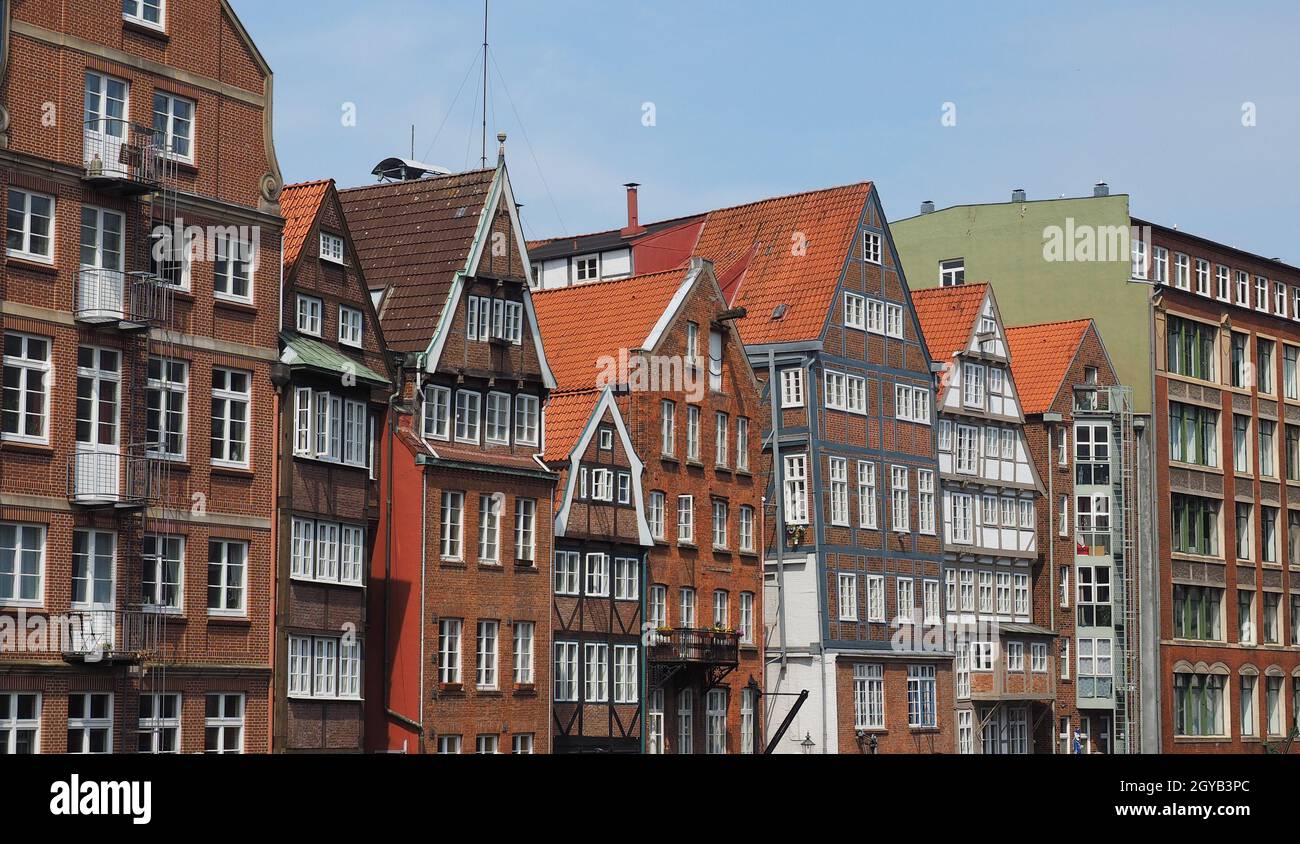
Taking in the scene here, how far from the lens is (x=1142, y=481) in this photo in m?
92.8

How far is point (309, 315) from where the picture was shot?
53344 mm

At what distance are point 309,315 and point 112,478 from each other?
8.46m

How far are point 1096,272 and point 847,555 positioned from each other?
86.3ft

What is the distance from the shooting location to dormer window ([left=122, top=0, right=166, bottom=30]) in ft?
159

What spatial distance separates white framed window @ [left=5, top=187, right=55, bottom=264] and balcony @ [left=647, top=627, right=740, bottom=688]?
2496 cm

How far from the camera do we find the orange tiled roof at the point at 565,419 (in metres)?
62.6

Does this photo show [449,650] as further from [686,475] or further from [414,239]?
[686,475]

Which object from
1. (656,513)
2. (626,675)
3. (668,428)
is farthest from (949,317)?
(626,675)

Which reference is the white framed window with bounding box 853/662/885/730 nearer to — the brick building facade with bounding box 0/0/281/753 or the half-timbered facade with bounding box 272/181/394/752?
the half-timbered facade with bounding box 272/181/394/752

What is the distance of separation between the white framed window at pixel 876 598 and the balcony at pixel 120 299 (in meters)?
32.9

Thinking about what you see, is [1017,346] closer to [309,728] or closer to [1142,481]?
[1142,481]
